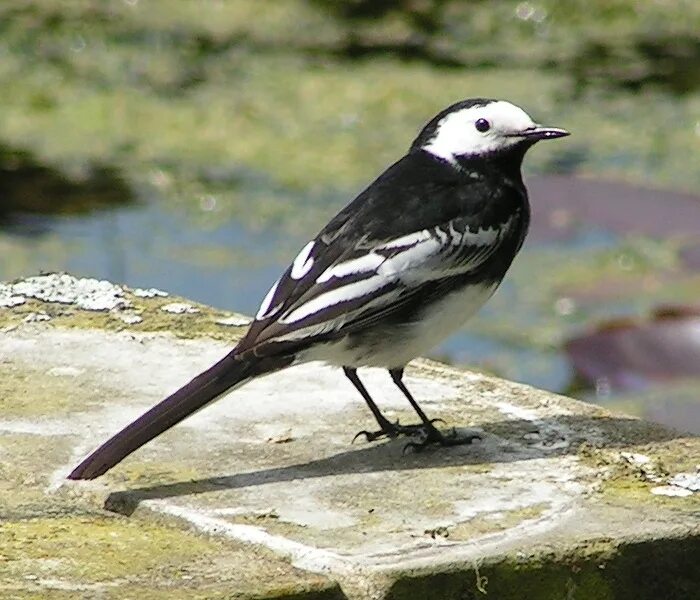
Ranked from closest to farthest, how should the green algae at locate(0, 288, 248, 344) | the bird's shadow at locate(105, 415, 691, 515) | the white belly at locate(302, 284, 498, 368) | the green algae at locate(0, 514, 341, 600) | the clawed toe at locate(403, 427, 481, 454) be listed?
the green algae at locate(0, 514, 341, 600) → the bird's shadow at locate(105, 415, 691, 515) → the clawed toe at locate(403, 427, 481, 454) → the white belly at locate(302, 284, 498, 368) → the green algae at locate(0, 288, 248, 344)

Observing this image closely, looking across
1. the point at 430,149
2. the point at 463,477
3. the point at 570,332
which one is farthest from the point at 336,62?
the point at 463,477

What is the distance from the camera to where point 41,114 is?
8562mm

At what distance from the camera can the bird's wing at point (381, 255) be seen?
377 centimetres

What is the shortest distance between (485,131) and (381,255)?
516 millimetres

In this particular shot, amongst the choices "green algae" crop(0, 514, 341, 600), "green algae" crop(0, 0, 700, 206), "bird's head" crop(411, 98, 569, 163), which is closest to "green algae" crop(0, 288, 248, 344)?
"bird's head" crop(411, 98, 569, 163)

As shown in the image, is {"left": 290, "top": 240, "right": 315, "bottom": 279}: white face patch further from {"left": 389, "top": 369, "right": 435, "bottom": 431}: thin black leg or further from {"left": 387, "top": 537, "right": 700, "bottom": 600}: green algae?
{"left": 387, "top": 537, "right": 700, "bottom": 600}: green algae

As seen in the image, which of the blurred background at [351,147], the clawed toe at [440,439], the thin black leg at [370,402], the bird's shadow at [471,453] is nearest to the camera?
the bird's shadow at [471,453]

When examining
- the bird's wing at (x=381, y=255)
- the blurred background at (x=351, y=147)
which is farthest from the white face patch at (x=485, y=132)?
the blurred background at (x=351, y=147)

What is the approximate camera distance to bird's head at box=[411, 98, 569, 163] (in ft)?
14.0

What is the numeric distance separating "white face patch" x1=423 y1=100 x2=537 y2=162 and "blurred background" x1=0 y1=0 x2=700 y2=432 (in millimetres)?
1285

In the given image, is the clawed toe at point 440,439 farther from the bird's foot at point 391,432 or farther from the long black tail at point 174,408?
the long black tail at point 174,408

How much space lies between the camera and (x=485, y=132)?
14.0 feet

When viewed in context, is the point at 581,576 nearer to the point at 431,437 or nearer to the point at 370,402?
the point at 431,437

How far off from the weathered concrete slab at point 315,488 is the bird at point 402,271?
0.10 m
